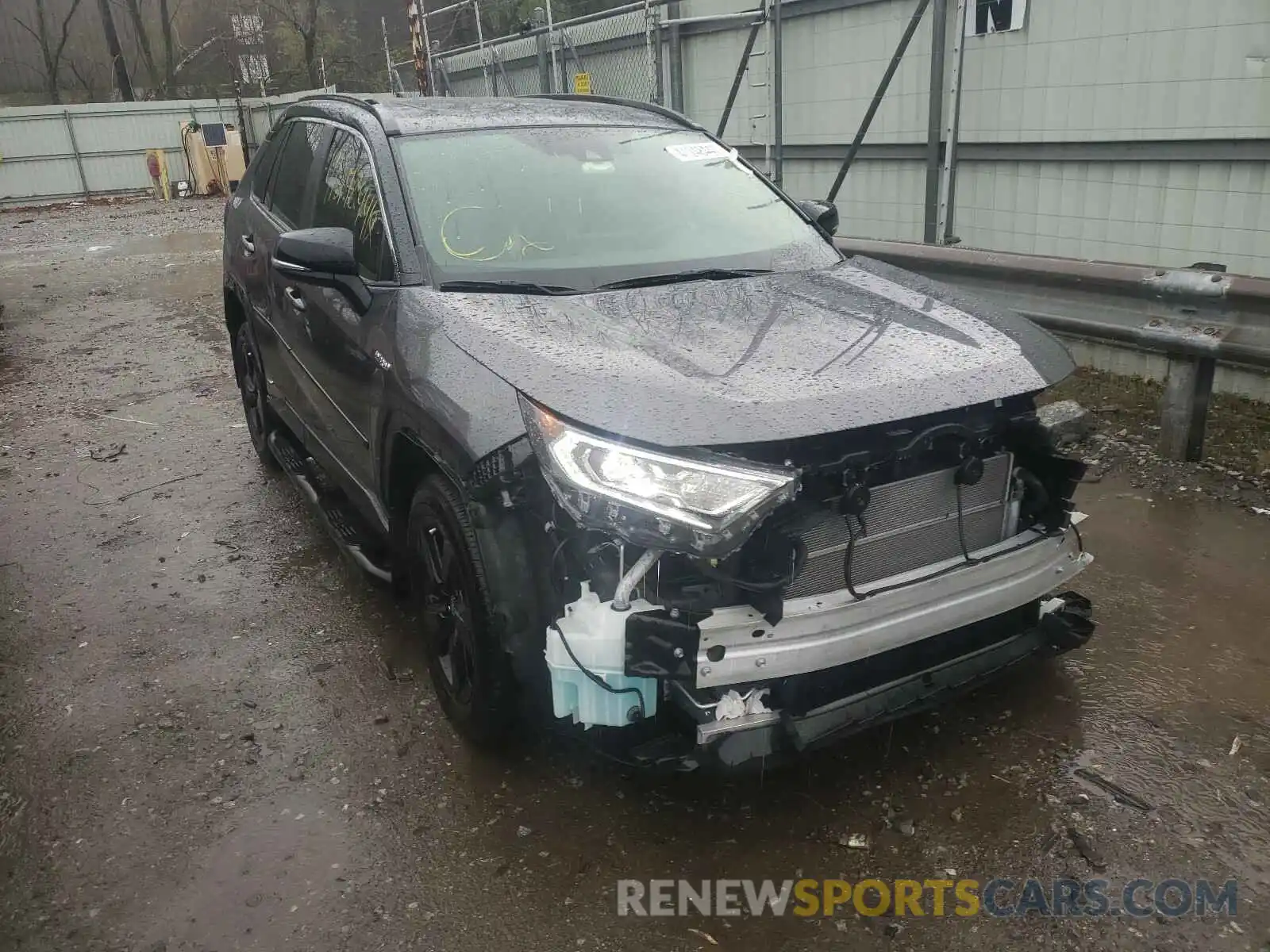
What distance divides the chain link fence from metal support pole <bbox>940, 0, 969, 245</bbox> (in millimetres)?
3004

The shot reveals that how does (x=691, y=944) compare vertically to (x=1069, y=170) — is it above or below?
below

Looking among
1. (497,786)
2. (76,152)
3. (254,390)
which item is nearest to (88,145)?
(76,152)

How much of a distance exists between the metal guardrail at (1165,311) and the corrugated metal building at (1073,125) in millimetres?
1745

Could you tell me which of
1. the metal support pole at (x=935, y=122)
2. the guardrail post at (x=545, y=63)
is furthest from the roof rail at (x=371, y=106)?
the guardrail post at (x=545, y=63)

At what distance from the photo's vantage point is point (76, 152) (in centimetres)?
2683

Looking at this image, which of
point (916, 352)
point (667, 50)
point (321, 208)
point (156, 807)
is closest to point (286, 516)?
point (321, 208)

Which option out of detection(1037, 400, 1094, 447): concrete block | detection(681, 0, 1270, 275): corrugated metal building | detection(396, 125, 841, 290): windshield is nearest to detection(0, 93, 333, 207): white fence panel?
detection(681, 0, 1270, 275): corrugated metal building

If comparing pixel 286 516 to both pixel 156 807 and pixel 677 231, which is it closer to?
pixel 156 807

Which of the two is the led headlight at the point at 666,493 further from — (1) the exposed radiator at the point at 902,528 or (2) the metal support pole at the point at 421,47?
(2) the metal support pole at the point at 421,47

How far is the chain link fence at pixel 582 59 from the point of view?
10844mm

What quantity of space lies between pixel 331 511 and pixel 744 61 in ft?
22.6

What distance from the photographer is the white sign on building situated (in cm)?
707

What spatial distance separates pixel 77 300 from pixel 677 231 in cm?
1047

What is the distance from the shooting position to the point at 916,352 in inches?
106
